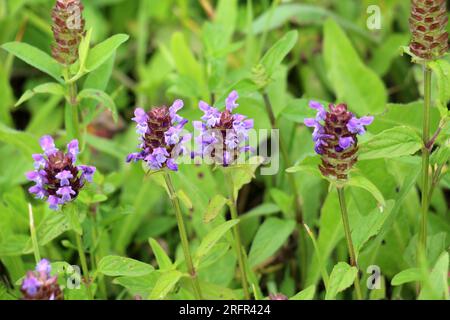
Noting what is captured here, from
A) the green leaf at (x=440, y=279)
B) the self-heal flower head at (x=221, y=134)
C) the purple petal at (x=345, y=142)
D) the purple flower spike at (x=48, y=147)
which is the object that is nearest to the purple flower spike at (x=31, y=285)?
the purple flower spike at (x=48, y=147)

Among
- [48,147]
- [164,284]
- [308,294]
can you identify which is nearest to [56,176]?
[48,147]

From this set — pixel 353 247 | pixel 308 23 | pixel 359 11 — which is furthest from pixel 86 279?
pixel 359 11

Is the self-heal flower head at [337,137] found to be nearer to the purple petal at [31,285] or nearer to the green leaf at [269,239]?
the green leaf at [269,239]

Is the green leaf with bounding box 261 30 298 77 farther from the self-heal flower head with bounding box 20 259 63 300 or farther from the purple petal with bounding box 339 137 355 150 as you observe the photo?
the self-heal flower head with bounding box 20 259 63 300

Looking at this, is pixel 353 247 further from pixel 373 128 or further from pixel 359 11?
pixel 359 11

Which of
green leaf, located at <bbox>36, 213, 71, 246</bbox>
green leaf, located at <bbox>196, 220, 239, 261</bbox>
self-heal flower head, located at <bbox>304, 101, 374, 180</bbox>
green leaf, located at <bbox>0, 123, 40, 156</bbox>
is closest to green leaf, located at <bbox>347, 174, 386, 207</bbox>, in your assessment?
self-heal flower head, located at <bbox>304, 101, 374, 180</bbox>

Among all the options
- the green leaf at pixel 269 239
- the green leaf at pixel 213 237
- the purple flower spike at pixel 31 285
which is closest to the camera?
the purple flower spike at pixel 31 285
